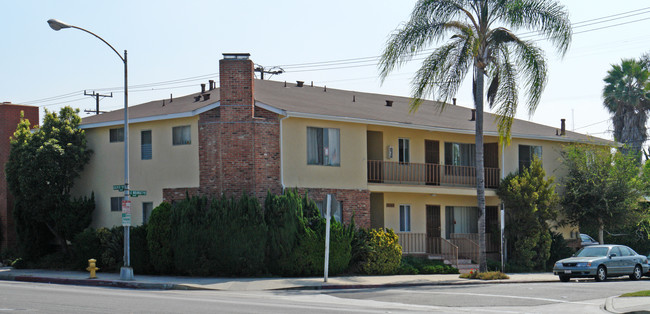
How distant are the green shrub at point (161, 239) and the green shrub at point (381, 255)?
6917 mm

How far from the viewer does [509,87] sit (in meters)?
28.7

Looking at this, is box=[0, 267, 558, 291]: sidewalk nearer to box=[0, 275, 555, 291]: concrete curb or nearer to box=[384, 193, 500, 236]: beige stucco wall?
box=[0, 275, 555, 291]: concrete curb

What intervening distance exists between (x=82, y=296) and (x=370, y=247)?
12.3m

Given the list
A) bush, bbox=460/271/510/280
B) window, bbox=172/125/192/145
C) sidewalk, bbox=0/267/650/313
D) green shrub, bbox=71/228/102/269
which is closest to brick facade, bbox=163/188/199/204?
window, bbox=172/125/192/145

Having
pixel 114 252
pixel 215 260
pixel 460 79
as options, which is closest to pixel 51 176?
pixel 114 252

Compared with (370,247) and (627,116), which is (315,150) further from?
(627,116)

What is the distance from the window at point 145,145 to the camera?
3140cm

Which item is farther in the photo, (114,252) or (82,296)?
(114,252)

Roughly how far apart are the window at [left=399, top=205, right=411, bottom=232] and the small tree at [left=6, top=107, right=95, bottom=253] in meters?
12.9

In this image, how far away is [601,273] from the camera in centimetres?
2855

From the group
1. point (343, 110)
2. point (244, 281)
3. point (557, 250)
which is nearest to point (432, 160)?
point (343, 110)

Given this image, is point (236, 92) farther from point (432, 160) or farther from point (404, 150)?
point (432, 160)

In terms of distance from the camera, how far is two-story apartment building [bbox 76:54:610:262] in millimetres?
28516

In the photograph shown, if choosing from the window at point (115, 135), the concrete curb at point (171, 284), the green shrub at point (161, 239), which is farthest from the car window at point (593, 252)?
the window at point (115, 135)
